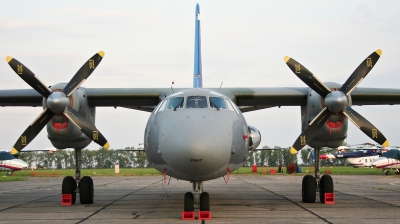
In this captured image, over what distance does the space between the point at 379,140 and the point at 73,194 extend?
9318mm

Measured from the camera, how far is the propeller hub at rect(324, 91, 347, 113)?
13470 millimetres

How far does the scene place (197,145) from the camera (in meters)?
9.67

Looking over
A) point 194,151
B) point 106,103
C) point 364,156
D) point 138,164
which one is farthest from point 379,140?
point 138,164

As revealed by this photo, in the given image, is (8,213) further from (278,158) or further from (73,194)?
(278,158)

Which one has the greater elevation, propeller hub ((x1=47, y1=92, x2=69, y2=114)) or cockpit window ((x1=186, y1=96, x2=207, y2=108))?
propeller hub ((x1=47, y1=92, x2=69, y2=114))

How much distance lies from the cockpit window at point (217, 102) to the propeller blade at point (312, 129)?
3304 mm

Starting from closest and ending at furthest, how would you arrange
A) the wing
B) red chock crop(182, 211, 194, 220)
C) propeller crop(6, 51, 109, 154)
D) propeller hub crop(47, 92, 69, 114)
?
1. red chock crop(182, 211, 194, 220)
2. propeller hub crop(47, 92, 69, 114)
3. propeller crop(6, 51, 109, 154)
4. the wing

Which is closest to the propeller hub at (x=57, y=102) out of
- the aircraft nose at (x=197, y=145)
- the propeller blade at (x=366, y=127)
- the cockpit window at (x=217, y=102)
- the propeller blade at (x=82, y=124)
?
the propeller blade at (x=82, y=124)

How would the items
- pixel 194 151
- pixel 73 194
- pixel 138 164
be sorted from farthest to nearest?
1. pixel 138 164
2. pixel 73 194
3. pixel 194 151

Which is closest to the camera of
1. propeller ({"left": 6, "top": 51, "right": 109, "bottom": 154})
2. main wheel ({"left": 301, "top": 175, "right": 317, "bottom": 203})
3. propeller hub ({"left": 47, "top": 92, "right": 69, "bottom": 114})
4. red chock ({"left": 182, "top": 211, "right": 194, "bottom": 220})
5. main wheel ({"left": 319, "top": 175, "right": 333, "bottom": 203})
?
red chock ({"left": 182, "top": 211, "right": 194, "bottom": 220})

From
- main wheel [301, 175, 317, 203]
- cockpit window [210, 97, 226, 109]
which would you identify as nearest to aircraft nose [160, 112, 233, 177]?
cockpit window [210, 97, 226, 109]

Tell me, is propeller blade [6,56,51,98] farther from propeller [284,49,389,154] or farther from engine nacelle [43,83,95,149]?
propeller [284,49,389,154]

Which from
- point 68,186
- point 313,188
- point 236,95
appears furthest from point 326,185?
point 68,186

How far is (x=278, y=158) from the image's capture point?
132125 mm
